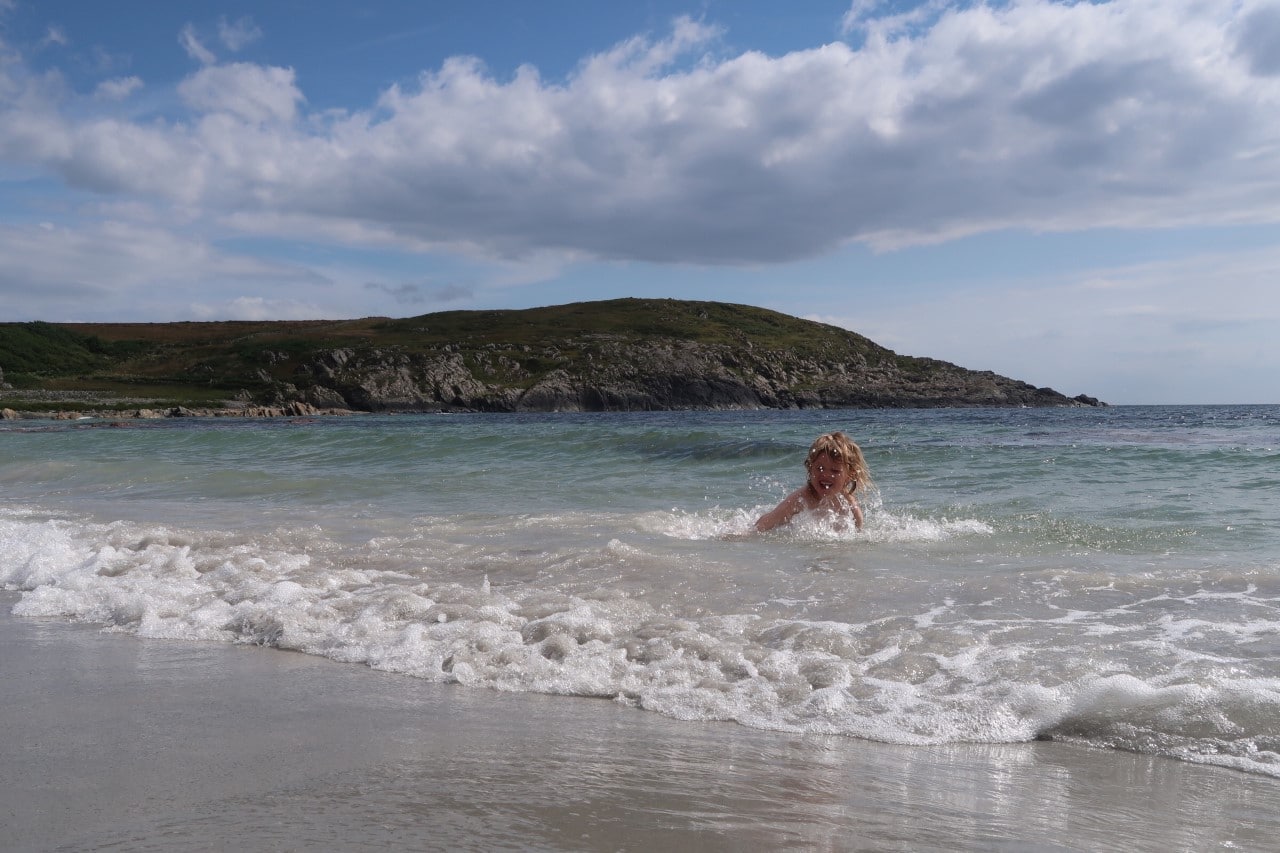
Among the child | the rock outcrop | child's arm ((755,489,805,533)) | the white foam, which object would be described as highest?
the rock outcrop

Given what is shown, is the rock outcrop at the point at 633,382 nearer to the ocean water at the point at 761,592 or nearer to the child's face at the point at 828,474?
the ocean water at the point at 761,592

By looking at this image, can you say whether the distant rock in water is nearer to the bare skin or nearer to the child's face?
the bare skin

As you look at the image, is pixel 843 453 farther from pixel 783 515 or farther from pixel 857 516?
pixel 783 515

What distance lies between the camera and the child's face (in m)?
8.71

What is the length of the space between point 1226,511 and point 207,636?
30.9 feet

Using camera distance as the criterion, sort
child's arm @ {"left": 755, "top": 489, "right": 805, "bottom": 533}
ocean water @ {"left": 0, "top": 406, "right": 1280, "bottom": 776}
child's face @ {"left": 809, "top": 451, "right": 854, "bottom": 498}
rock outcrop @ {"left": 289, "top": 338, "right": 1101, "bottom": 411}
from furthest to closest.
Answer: rock outcrop @ {"left": 289, "top": 338, "right": 1101, "bottom": 411}
child's arm @ {"left": 755, "top": 489, "right": 805, "bottom": 533}
child's face @ {"left": 809, "top": 451, "right": 854, "bottom": 498}
ocean water @ {"left": 0, "top": 406, "right": 1280, "bottom": 776}

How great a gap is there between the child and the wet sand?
501cm

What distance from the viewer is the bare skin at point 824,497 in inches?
344

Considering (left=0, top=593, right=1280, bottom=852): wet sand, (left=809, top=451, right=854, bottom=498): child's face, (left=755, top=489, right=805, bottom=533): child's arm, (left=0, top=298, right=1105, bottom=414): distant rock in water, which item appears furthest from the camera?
(left=0, top=298, right=1105, bottom=414): distant rock in water

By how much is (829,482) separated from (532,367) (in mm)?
89887

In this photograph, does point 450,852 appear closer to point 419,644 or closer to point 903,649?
point 419,644

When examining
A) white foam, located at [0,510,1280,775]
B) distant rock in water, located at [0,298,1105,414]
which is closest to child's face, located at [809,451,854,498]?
white foam, located at [0,510,1280,775]

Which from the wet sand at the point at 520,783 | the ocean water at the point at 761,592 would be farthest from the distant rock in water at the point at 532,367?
the wet sand at the point at 520,783

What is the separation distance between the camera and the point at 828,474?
8758 mm
